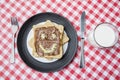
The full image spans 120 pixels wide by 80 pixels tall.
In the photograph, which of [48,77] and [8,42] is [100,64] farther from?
[8,42]

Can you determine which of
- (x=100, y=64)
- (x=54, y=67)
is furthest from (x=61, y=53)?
(x=100, y=64)

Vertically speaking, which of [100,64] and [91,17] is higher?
[91,17]

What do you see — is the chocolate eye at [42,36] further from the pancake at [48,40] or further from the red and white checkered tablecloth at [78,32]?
the red and white checkered tablecloth at [78,32]

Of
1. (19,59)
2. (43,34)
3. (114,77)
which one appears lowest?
(114,77)

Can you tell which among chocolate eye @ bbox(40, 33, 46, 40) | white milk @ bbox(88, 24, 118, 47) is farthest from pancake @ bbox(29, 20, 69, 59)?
white milk @ bbox(88, 24, 118, 47)

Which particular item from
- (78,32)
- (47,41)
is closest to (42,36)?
(47,41)

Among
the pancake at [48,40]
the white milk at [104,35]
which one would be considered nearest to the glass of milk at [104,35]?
the white milk at [104,35]

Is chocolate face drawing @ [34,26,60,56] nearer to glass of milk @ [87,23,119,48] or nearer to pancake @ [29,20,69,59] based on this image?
pancake @ [29,20,69,59]
